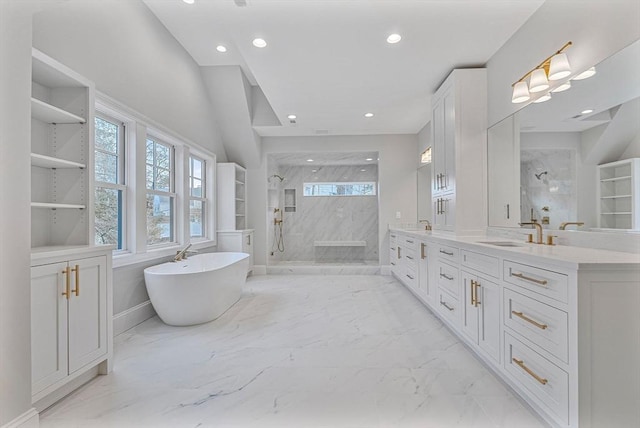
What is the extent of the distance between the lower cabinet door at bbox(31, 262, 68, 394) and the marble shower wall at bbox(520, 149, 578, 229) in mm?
3299

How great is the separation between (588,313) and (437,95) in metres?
2.96

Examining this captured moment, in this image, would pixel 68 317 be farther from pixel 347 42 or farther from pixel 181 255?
pixel 347 42

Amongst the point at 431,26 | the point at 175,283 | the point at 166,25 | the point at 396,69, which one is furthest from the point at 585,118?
the point at 166,25

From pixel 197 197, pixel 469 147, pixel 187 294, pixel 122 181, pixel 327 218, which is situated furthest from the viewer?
pixel 327 218

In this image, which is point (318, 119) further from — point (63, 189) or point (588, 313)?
point (588, 313)

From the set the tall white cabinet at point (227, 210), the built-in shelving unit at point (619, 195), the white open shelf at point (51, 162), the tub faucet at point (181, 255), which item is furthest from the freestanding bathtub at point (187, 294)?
the built-in shelving unit at point (619, 195)

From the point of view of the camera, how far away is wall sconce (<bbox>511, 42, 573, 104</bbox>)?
2.00m

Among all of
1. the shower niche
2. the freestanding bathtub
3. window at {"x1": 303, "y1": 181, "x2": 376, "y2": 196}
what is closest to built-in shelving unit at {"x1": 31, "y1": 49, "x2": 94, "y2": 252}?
the freestanding bathtub

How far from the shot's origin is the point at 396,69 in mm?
3062

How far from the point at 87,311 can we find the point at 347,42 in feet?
9.51

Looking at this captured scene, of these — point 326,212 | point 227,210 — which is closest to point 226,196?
point 227,210

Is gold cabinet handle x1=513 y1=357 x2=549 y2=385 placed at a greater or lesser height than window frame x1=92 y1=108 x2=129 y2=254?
lesser

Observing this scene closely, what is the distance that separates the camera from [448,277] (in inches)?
103

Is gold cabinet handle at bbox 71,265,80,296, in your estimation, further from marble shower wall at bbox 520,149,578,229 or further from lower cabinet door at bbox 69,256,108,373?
marble shower wall at bbox 520,149,578,229
